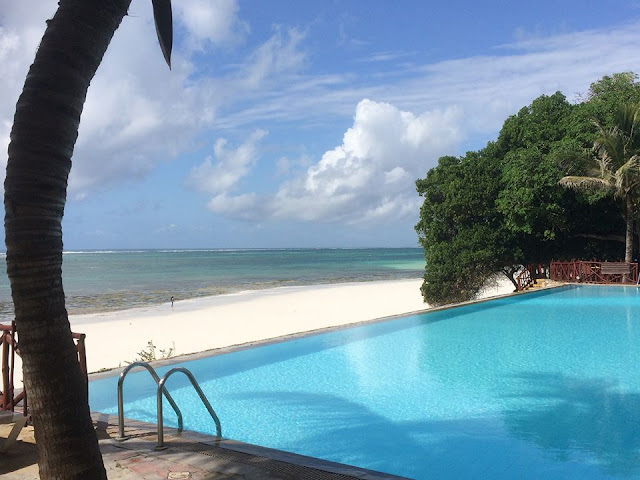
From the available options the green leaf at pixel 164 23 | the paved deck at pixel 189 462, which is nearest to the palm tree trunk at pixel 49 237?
the green leaf at pixel 164 23

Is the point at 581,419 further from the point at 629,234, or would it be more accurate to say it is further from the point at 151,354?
the point at 629,234

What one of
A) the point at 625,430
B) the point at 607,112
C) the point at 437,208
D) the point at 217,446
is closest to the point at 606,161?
the point at 607,112

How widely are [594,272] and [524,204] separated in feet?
11.1

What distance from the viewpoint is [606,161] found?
18.2m

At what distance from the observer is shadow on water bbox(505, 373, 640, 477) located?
5270 millimetres

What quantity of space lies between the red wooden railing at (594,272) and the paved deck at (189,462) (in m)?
17.5

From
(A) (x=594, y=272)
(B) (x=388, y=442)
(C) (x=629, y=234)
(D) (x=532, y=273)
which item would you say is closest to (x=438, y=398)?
(B) (x=388, y=442)

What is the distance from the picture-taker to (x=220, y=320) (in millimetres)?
19594

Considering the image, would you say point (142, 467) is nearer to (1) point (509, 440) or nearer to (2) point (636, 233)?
(1) point (509, 440)

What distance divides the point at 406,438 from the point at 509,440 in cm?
104

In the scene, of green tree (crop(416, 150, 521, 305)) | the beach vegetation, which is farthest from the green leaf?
green tree (crop(416, 150, 521, 305))

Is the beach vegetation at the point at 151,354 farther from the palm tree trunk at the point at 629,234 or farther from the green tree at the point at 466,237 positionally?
the palm tree trunk at the point at 629,234

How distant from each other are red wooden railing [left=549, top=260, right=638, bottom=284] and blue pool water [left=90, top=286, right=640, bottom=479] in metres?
7.88

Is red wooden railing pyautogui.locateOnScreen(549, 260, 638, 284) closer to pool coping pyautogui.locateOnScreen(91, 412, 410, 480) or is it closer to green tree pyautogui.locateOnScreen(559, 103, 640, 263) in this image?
green tree pyautogui.locateOnScreen(559, 103, 640, 263)
